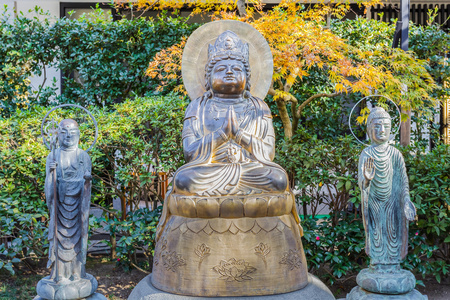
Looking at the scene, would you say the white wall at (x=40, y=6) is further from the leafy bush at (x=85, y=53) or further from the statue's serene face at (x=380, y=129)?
the statue's serene face at (x=380, y=129)

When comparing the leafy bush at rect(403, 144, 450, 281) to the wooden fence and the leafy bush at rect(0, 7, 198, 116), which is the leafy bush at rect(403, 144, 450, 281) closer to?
the wooden fence

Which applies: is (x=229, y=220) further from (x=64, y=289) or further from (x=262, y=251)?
(x=64, y=289)

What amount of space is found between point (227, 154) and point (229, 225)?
0.74 metres

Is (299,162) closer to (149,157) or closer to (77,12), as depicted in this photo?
(149,157)

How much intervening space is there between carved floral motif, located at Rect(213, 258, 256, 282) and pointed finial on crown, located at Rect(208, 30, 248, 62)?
201 cm

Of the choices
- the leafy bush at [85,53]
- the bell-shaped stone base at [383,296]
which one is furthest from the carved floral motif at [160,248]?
the leafy bush at [85,53]

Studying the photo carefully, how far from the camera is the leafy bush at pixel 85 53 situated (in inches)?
305

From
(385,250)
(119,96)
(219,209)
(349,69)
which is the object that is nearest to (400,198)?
(385,250)

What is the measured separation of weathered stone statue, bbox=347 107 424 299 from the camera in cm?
382

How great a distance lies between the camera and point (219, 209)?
12.2 feet

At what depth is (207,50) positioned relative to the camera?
4836 mm

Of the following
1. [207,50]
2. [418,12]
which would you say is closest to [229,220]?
[207,50]

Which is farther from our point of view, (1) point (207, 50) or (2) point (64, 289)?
(1) point (207, 50)

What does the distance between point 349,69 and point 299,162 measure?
1.37 meters
